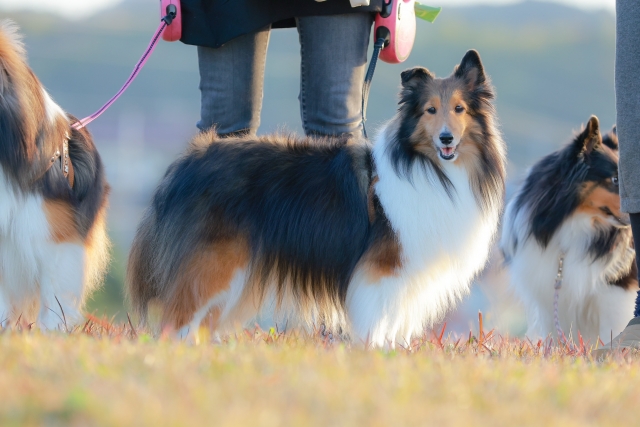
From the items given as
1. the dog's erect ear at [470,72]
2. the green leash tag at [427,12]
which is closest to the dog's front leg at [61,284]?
the dog's erect ear at [470,72]

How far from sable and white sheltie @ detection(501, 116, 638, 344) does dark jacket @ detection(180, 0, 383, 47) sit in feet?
6.77

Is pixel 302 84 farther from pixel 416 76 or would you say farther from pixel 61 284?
pixel 61 284

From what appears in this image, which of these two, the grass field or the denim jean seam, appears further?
the denim jean seam

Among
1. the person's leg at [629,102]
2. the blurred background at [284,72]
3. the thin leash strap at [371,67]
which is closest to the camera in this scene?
the person's leg at [629,102]

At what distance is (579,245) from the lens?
5.38 metres

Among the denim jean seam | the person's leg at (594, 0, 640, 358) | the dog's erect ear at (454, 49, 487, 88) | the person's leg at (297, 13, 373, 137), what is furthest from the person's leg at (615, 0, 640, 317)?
the denim jean seam

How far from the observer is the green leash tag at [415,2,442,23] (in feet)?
15.3

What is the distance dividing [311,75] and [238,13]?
474 mm

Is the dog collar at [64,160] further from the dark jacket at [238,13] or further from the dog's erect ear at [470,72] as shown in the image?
the dog's erect ear at [470,72]

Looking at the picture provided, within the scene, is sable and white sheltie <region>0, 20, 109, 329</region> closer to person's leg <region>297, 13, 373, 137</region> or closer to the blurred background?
person's leg <region>297, 13, 373, 137</region>

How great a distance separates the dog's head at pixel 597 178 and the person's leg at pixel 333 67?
1844 mm

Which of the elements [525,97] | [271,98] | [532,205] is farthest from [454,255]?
[525,97]

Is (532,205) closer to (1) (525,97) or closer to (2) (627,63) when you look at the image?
(2) (627,63)

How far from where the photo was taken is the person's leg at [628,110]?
350 centimetres
